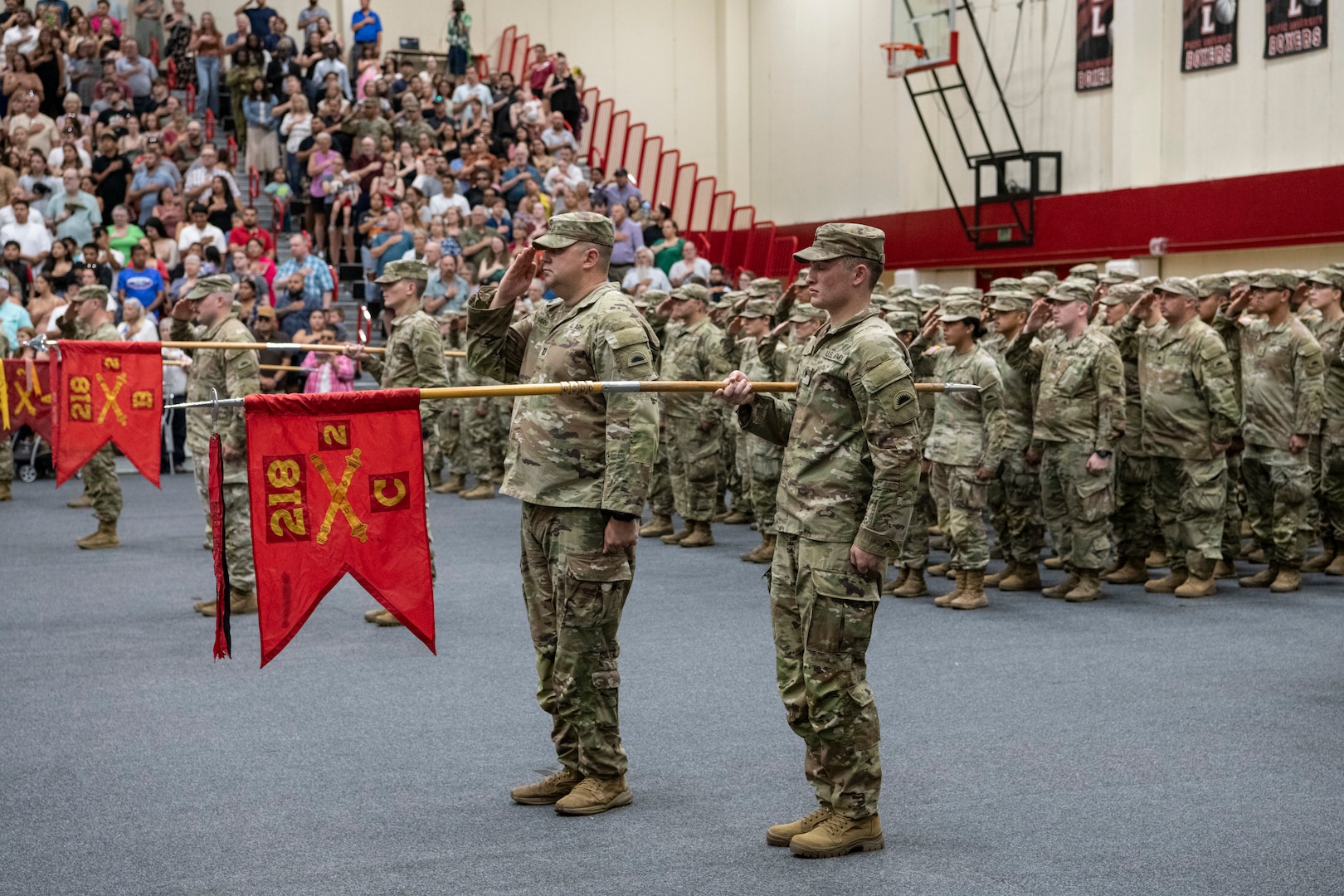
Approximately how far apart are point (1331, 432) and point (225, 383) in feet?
22.9

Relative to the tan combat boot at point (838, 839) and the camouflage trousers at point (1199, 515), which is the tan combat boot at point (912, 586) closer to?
the camouflage trousers at point (1199, 515)

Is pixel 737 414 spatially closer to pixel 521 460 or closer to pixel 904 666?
pixel 521 460

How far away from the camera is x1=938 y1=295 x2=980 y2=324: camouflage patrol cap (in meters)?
8.83

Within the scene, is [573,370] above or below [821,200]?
below

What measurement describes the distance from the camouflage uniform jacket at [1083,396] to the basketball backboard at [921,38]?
31.5 feet

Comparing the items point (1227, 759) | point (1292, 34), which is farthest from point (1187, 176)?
point (1227, 759)

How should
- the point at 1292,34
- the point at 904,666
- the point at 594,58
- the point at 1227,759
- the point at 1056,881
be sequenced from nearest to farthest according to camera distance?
the point at 1056,881
the point at 1227,759
the point at 904,666
the point at 1292,34
the point at 594,58

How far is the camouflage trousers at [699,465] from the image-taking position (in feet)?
37.5

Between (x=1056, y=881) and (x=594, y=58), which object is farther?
(x=594, y=58)

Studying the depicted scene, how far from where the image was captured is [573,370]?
5.16 m

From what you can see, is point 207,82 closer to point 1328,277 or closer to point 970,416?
point 970,416

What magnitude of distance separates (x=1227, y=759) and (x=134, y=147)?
16064mm

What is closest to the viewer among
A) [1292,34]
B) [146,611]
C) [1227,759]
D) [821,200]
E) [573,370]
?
[573,370]

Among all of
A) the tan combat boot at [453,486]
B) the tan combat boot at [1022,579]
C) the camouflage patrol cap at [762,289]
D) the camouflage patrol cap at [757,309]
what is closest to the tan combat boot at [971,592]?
the tan combat boot at [1022,579]
